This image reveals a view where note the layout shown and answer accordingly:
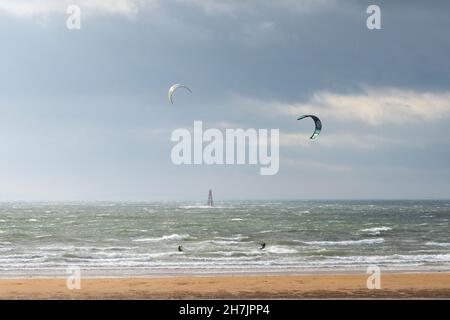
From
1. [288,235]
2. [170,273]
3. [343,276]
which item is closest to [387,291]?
[343,276]

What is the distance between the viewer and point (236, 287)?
52.6ft

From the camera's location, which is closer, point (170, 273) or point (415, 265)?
point (170, 273)

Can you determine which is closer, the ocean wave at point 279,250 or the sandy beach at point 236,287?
the sandy beach at point 236,287

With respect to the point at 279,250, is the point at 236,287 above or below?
above

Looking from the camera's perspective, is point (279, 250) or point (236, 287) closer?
point (236, 287)

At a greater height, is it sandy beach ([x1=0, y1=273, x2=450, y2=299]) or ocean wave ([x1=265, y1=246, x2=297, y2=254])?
sandy beach ([x1=0, y1=273, x2=450, y2=299])

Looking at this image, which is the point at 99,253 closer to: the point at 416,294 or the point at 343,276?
the point at 343,276

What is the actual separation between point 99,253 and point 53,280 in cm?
1250

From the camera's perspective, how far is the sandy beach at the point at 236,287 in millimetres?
14602

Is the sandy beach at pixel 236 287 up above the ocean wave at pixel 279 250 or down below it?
above

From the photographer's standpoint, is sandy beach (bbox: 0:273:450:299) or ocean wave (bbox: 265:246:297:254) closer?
sandy beach (bbox: 0:273:450:299)

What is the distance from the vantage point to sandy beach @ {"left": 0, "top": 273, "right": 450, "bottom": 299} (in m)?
14.6

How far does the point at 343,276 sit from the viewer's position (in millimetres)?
18297
